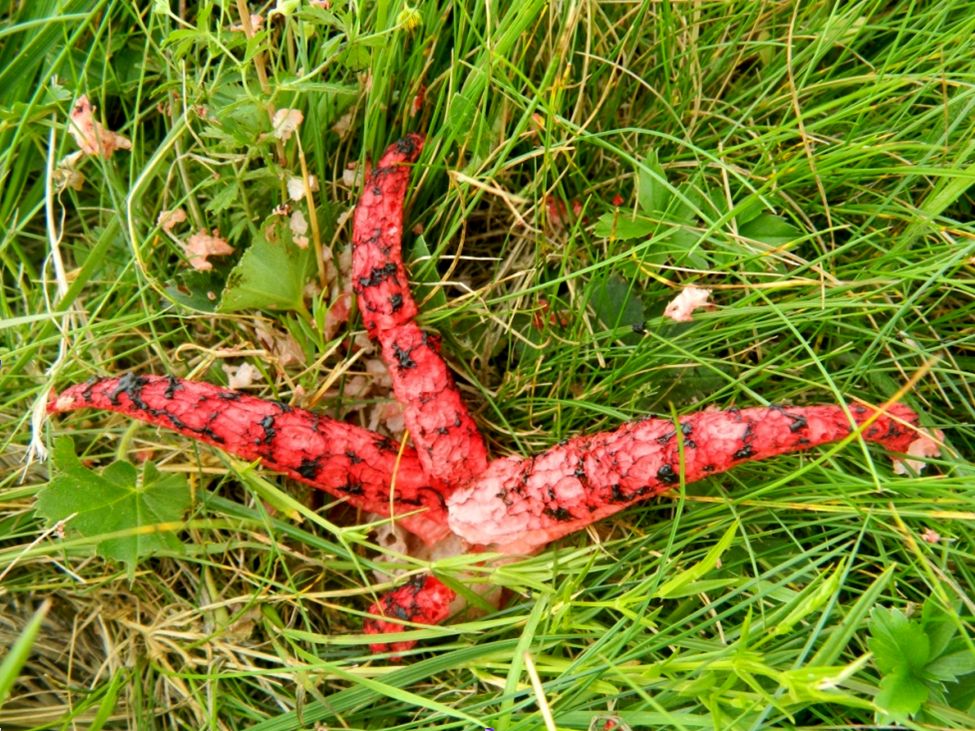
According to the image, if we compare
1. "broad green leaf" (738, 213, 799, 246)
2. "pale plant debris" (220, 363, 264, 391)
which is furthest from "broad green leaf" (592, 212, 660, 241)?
"pale plant debris" (220, 363, 264, 391)

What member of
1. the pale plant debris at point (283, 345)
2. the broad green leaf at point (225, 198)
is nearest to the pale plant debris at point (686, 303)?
Answer: the pale plant debris at point (283, 345)

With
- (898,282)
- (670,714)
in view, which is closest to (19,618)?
(670,714)

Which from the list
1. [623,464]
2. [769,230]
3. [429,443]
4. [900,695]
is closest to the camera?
[900,695]

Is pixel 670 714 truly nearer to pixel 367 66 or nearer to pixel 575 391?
pixel 575 391

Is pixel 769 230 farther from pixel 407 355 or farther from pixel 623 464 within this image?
pixel 407 355

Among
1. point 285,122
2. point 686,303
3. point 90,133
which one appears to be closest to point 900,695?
point 686,303

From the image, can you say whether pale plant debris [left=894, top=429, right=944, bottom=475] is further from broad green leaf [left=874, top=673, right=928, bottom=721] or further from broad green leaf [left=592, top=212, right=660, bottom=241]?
broad green leaf [left=592, top=212, right=660, bottom=241]
